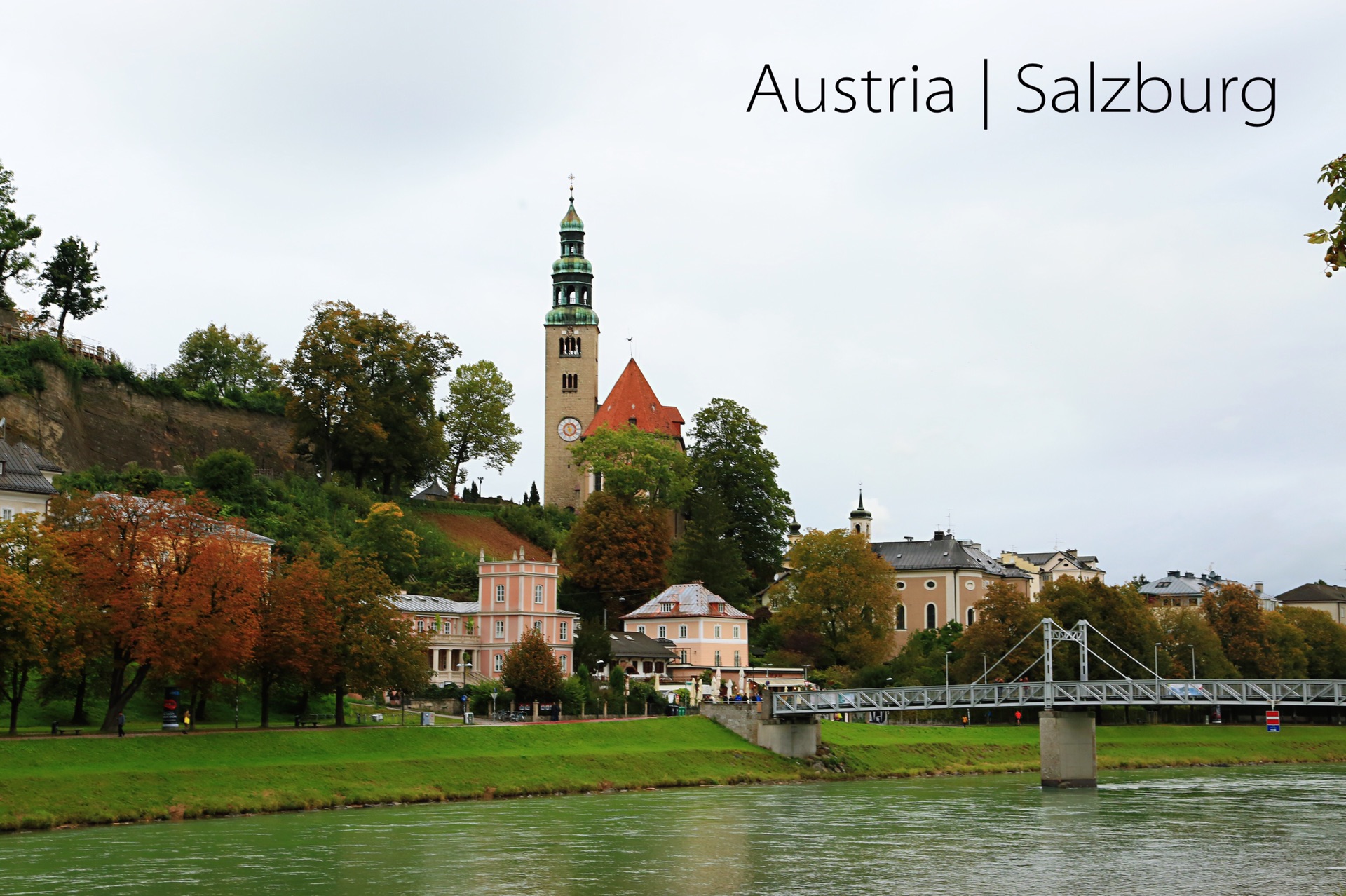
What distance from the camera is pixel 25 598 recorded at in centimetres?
4500

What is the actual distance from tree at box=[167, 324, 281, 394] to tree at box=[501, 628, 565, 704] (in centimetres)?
4624

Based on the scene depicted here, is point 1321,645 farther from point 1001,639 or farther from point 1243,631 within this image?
point 1001,639

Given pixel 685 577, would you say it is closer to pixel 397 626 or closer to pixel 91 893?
pixel 397 626

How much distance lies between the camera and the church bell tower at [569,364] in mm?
124812

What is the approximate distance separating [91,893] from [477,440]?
8366 centimetres

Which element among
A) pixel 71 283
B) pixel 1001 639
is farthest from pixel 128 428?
pixel 1001 639

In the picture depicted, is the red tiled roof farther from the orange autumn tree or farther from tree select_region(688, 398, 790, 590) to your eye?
the orange autumn tree

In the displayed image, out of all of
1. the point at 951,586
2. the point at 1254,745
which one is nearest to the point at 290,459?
the point at 951,586

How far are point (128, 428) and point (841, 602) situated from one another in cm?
4261

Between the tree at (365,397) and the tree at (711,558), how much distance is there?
16.8 metres

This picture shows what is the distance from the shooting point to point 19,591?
44781 millimetres

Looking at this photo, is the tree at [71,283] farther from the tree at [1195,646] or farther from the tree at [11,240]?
the tree at [1195,646]

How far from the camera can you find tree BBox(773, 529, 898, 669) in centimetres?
9375

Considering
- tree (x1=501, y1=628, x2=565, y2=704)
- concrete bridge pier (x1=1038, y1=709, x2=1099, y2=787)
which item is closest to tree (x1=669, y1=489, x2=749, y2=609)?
tree (x1=501, y1=628, x2=565, y2=704)
